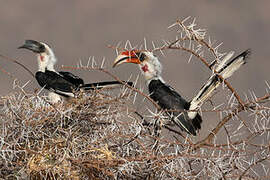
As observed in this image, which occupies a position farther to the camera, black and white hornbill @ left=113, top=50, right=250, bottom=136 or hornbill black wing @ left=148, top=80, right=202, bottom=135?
hornbill black wing @ left=148, top=80, right=202, bottom=135

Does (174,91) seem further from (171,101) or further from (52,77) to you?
(52,77)

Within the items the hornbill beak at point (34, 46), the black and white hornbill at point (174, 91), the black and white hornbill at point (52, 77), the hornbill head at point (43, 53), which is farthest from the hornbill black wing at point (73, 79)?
the black and white hornbill at point (174, 91)

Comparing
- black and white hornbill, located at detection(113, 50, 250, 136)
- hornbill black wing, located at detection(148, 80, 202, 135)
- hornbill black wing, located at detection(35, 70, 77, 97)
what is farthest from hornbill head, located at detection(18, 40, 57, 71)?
hornbill black wing, located at detection(148, 80, 202, 135)

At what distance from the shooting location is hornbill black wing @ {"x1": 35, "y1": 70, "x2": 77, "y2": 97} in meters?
4.23

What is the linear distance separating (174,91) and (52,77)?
3.71ft

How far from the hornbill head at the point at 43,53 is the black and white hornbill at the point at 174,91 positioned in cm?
104

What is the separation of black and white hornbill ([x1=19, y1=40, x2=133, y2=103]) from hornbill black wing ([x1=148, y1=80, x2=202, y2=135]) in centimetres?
62

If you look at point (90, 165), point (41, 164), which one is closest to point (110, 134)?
point (90, 165)

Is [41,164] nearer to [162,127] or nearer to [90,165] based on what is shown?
[90,165]

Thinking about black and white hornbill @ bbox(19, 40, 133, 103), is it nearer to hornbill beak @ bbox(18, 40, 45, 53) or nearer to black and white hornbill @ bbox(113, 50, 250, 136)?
hornbill beak @ bbox(18, 40, 45, 53)

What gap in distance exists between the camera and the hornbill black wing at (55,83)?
4234mm

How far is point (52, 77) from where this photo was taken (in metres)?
4.54

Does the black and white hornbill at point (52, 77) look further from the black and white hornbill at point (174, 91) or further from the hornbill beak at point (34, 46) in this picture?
the black and white hornbill at point (174, 91)

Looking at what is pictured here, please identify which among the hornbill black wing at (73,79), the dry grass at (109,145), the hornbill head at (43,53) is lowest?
the dry grass at (109,145)
